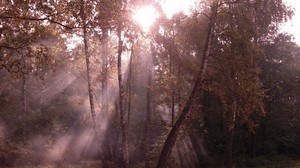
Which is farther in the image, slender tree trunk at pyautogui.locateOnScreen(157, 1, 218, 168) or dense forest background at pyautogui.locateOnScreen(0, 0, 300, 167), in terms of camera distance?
slender tree trunk at pyautogui.locateOnScreen(157, 1, 218, 168)

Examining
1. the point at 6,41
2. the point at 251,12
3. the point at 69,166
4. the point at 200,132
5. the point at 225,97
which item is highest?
the point at 251,12

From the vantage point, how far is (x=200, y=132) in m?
27.5

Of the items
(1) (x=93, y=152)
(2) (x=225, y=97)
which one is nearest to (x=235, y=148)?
(1) (x=93, y=152)

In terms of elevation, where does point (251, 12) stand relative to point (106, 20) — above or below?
above

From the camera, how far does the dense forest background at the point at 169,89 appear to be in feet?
41.4

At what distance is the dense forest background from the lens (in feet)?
41.4

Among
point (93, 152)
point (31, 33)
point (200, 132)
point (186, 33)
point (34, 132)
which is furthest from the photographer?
point (93, 152)

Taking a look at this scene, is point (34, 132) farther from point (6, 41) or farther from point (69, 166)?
point (6, 41)

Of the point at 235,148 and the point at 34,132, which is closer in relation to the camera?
the point at 34,132

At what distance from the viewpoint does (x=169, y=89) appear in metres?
18.1

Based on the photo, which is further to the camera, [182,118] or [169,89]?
[169,89]

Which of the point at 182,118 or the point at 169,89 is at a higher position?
the point at 169,89

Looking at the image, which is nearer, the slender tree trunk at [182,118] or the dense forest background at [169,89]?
the dense forest background at [169,89]

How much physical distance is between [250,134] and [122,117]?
14967mm
